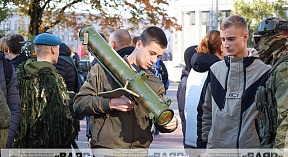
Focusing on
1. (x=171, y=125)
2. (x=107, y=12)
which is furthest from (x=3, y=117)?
(x=107, y=12)

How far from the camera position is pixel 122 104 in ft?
11.9

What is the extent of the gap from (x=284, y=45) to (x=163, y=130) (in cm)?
116

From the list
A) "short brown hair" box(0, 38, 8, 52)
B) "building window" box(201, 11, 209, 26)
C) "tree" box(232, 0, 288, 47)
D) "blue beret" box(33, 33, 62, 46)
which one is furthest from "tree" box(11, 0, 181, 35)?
"building window" box(201, 11, 209, 26)

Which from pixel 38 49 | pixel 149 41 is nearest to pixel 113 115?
pixel 149 41

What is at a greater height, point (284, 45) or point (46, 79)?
point (284, 45)

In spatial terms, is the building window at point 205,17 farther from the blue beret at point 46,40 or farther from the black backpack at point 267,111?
the black backpack at point 267,111

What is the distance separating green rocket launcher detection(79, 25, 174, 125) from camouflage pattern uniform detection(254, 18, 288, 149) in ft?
2.52

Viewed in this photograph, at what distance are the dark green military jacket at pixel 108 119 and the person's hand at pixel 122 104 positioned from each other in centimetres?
6

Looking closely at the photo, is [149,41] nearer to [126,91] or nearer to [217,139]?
[126,91]

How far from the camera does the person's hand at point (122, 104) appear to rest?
3.62m

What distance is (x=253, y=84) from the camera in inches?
152

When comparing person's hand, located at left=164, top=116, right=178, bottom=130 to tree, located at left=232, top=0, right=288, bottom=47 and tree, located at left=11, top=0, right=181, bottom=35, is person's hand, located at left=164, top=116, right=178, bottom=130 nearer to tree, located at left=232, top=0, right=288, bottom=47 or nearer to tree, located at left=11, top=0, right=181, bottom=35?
tree, located at left=11, top=0, right=181, bottom=35

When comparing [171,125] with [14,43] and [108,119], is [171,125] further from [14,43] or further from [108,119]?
[14,43]

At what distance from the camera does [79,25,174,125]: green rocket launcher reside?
3.38 meters
